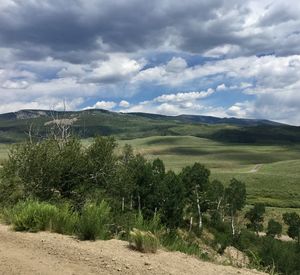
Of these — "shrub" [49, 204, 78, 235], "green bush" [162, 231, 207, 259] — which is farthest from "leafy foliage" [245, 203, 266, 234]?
"shrub" [49, 204, 78, 235]

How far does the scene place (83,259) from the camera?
877 cm

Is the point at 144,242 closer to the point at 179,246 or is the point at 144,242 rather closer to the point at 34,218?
the point at 179,246

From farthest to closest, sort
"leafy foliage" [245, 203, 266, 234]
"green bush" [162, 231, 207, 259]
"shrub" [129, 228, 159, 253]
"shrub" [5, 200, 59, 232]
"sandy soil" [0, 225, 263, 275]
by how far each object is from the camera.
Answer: "leafy foliage" [245, 203, 266, 234] → "shrub" [5, 200, 59, 232] → "green bush" [162, 231, 207, 259] → "shrub" [129, 228, 159, 253] → "sandy soil" [0, 225, 263, 275]

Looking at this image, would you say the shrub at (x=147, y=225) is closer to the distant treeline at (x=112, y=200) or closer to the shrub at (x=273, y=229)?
the distant treeline at (x=112, y=200)

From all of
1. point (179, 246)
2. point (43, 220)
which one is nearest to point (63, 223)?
point (43, 220)

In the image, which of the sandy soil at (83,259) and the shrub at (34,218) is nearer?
the sandy soil at (83,259)

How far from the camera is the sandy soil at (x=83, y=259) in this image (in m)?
8.18

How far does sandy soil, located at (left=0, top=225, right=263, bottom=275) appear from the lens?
26.8 ft

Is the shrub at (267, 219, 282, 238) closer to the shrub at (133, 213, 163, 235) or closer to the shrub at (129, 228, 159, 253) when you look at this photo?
the shrub at (133, 213, 163, 235)

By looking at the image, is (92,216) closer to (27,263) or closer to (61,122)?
(27,263)

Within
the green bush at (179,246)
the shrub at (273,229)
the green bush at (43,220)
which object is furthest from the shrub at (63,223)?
the shrub at (273,229)

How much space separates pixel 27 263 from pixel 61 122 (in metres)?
28.2

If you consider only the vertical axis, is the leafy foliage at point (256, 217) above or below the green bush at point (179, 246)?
below

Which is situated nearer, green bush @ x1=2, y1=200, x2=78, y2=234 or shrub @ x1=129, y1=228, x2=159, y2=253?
shrub @ x1=129, y1=228, x2=159, y2=253
